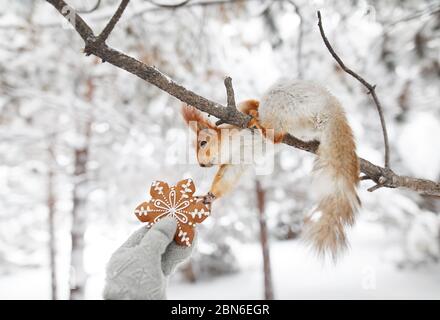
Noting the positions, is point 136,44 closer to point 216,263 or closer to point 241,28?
point 241,28

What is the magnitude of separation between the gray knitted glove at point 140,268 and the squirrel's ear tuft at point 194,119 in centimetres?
34

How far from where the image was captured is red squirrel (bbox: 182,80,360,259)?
3.39 feet

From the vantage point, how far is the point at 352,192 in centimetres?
106

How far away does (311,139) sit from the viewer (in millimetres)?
1175

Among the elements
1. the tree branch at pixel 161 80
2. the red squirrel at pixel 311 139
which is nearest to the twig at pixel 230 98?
the tree branch at pixel 161 80

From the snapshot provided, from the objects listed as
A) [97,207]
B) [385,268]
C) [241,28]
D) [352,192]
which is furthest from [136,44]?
[385,268]

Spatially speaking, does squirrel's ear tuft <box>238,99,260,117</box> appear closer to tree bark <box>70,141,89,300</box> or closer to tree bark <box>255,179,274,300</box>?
tree bark <box>255,179,274,300</box>

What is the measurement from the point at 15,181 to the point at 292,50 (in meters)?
3.57

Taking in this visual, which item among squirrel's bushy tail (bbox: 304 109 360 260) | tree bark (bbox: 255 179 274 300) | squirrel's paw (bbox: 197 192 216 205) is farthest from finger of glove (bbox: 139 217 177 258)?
tree bark (bbox: 255 179 274 300)

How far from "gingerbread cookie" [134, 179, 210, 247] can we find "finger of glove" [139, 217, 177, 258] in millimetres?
41

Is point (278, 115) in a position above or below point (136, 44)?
below

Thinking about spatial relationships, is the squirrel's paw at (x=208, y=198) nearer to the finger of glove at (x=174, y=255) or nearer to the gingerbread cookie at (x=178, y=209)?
the gingerbread cookie at (x=178, y=209)

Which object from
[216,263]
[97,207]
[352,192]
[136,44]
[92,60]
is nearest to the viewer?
[352,192]

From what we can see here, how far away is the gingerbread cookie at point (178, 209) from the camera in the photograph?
0.92 metres
